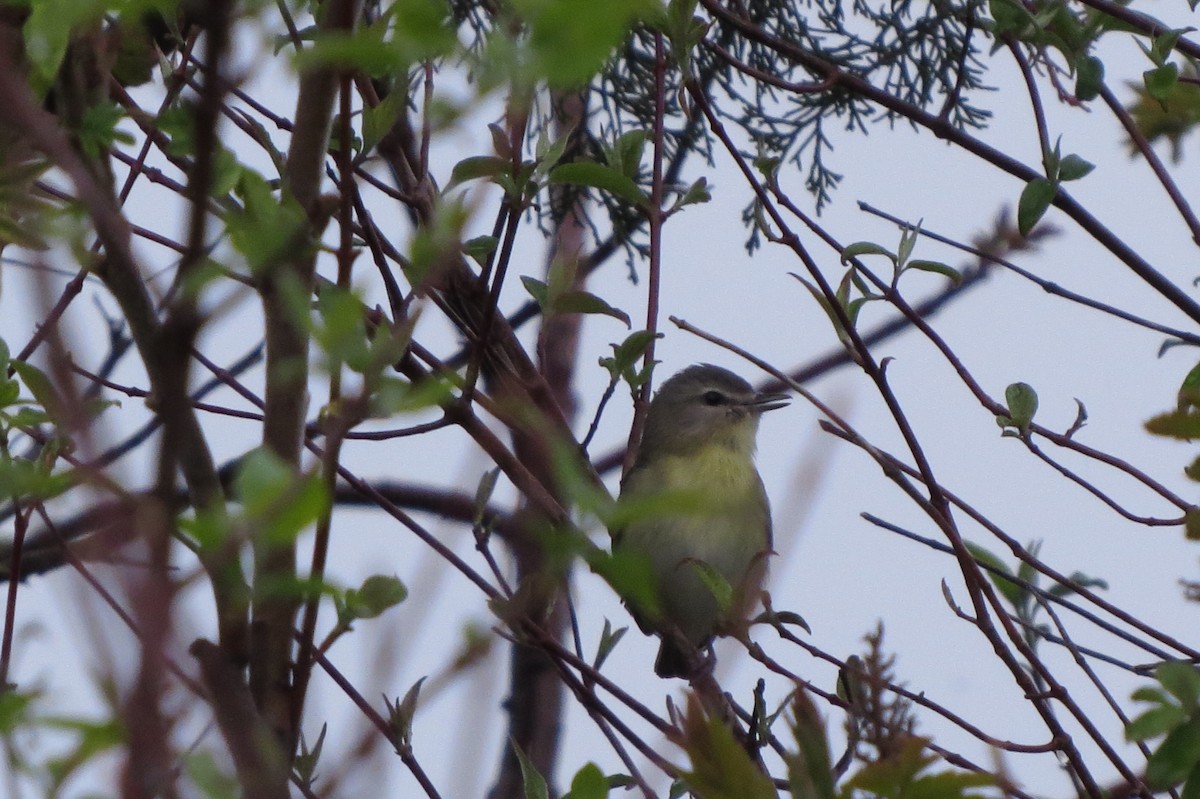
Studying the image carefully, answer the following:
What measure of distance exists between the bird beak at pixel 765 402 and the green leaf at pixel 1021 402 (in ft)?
8.83

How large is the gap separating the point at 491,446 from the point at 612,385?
1.59 feet

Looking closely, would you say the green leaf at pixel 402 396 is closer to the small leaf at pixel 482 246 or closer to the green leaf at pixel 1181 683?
the green leaf at pixel 1181 683

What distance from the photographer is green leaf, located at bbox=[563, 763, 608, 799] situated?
5.00 ft

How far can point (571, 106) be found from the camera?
4.58 m

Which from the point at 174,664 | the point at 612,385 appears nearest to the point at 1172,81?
the point at 612,385

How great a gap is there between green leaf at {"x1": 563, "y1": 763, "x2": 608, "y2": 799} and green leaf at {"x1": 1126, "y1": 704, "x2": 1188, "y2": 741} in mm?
531

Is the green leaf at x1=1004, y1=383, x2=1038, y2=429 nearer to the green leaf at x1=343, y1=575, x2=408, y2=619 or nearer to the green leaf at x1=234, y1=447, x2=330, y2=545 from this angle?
the green leaf at x1=343, y1=575, x2=408, y2=619

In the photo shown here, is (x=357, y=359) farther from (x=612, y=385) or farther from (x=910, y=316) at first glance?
(x=612, y=385)

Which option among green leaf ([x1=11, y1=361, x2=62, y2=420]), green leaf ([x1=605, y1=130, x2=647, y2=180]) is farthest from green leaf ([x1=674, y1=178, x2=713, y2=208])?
green leaf ([x1=11, y1=361, x2=62, y2=420])

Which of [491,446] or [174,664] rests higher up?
[491,446]

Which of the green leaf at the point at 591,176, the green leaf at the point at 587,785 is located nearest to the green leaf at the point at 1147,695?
the green leaf at the point at 587,785

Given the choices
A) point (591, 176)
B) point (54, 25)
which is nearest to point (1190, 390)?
point (591, 176)

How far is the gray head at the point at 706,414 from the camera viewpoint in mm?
4953

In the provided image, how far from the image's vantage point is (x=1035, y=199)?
7.68 ft
